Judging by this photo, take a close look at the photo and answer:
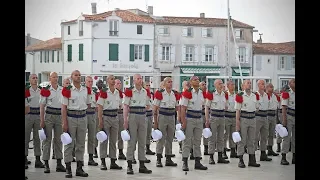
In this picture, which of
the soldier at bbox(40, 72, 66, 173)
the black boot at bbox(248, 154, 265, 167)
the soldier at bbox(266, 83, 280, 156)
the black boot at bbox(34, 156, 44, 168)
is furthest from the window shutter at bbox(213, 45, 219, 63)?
the black boot at bbox(34, 156, 44, 168)

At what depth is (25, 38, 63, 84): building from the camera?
409 inches

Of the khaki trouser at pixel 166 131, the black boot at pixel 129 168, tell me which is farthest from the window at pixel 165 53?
the black boot at pixel 129 168

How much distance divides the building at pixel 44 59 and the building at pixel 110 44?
9 cm

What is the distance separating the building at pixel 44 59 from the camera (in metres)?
10.4

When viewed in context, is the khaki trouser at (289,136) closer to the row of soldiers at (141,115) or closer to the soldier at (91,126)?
the row of soldiers at (141,115)

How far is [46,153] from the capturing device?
34.1 ft

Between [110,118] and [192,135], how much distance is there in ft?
3.64

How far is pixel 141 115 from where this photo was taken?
10.4 m

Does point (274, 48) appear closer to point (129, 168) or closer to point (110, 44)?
point (110, 44)

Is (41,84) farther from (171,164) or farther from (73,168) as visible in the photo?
(171,164)

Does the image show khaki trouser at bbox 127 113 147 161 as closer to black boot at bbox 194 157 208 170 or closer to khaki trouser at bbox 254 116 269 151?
black boot at bbox 194 157 208 170
